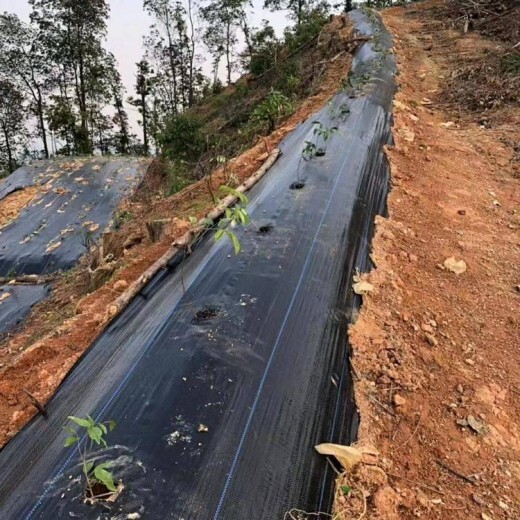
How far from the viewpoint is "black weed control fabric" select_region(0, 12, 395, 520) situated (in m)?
1.48

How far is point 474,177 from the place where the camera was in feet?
15.5

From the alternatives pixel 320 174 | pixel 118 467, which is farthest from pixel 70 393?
pixel 320 174

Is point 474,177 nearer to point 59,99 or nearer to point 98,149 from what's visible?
point 59,99

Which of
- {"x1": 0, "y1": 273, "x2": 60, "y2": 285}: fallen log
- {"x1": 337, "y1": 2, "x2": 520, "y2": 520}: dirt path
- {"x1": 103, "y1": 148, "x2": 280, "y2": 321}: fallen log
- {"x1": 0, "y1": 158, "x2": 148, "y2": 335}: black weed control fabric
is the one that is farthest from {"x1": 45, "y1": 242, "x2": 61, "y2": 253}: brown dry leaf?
{"x1": 337, "y1": 2, "x2": 520, "y2": 520}: dirt path

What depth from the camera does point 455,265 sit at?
10.4 ft

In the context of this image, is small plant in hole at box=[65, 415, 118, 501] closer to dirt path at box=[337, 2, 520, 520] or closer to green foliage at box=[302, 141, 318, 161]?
dirt path at box=[337, 2, 520, 520]

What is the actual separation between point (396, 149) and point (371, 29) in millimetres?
7403

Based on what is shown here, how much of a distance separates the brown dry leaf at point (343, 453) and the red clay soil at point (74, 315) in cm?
143

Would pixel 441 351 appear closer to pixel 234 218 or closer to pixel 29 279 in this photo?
pixel 234 218

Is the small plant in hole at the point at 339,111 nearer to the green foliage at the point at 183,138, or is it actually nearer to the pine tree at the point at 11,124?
the green foliage at the point at 183,138

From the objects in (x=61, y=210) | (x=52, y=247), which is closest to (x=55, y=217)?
(x=61, y=210)

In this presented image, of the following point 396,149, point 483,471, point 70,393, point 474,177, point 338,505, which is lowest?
A: point 483,471

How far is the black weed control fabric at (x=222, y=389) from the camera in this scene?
1.48 metres

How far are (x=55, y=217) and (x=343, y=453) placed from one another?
320 inches
